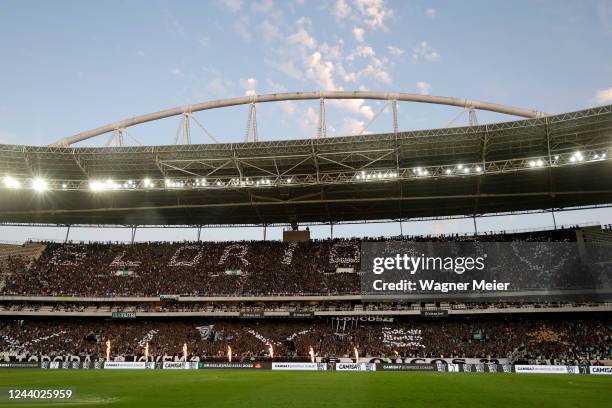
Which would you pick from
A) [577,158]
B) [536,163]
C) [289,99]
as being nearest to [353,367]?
[536,163]

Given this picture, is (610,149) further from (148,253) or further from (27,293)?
(27,293)

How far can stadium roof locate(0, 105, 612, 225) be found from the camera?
135 ft

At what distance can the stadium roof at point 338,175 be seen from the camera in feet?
135

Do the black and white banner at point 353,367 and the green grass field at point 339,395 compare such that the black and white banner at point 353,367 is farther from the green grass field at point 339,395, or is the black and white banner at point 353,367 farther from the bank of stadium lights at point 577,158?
the bank of stadium lights at point 577,158

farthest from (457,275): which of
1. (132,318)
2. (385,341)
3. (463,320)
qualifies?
(132,318)

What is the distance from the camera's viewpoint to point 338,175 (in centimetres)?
4878

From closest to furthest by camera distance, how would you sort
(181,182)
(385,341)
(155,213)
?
(385,341) < (181,182) < (155,213)

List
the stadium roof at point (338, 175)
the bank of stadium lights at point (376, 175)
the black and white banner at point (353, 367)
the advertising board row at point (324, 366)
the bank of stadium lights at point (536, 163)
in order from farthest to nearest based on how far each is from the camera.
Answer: the bank of stadium lights at point (376, 175) < the stadium roof at point (338, 175) < the bank of stadium lights at point (536, 163) < the black and white banner at point (353, 367) < the advertising board row at point (324, 366)

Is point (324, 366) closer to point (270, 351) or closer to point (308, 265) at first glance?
point (270, 351)

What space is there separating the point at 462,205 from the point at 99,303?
39628 mm

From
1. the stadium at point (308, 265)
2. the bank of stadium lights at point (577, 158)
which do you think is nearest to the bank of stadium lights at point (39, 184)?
the stadium at point (308, 265)

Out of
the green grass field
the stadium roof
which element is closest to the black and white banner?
the green grass field

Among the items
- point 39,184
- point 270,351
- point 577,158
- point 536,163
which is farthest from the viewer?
point 39,184

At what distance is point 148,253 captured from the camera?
59.7 m
